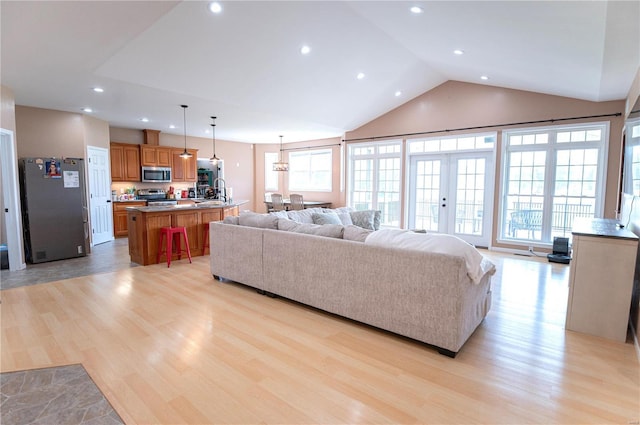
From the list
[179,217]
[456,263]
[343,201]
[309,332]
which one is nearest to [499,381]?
[456,263]

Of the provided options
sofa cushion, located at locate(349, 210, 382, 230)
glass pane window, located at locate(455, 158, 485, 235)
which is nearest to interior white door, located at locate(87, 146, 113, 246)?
sofa cushion, located at locate(349, 210, 382, 230)

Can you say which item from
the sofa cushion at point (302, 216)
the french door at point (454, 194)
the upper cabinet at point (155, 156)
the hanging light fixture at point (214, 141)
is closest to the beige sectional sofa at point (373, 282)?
the sofa cushion at point (302, 216)

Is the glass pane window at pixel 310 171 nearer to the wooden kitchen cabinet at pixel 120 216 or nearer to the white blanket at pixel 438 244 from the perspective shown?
the wooden kitchen cabinet at pixel 120 216

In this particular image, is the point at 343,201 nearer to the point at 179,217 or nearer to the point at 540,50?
the point at 179,217

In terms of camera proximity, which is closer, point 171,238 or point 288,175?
point 171,238

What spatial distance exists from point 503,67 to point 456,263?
4.05 m

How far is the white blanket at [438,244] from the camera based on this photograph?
96.7 inches

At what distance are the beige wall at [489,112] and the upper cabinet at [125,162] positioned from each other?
19.3 ft

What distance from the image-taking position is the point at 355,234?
3068 mm

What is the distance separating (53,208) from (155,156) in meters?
3.13

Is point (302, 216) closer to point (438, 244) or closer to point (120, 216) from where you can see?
point (438, 244)

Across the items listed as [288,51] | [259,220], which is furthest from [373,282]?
[288,51]

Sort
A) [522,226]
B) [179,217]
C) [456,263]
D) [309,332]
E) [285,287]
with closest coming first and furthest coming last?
[456,263] < [309,332] < [285,287] < [179,217] < [522,226]

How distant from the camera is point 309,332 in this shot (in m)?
2.88
